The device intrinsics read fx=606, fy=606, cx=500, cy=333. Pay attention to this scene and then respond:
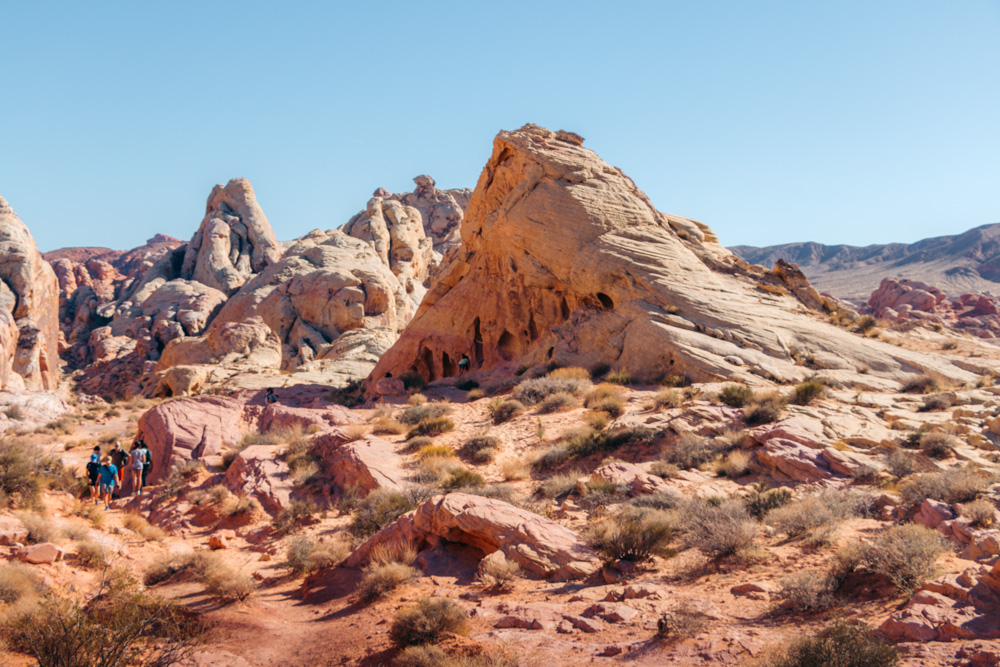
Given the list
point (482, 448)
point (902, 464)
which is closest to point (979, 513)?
point (902, 464)

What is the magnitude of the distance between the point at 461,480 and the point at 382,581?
414 cm

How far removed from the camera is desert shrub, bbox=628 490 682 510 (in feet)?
31.3

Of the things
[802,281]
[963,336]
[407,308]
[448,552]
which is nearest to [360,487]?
[448,552]

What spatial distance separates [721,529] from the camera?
7.83 m

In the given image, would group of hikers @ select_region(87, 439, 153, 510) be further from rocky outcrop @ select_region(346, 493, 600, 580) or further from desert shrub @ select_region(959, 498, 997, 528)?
desert shrub @ select_region(959, 498, 997, 528)

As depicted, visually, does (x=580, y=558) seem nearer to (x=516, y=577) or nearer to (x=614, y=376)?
(x=516, y=577)

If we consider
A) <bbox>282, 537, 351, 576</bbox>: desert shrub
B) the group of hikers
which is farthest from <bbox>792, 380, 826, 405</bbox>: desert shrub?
the group of hikers

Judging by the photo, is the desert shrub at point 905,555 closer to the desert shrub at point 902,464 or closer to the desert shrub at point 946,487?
the desert shrub at point 946,487

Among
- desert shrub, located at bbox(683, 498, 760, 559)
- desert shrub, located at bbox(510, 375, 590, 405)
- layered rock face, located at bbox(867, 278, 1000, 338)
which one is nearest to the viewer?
desert shrub, located at bbox(683, 498, 760, 559)

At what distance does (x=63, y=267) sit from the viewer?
73438 millimetres

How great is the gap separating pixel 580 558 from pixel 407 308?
41.6m

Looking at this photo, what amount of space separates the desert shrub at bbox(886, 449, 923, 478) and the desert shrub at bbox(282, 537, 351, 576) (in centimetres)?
918

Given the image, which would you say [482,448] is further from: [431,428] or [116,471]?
[116,471]

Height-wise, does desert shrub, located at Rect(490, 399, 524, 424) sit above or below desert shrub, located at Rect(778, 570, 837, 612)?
above
